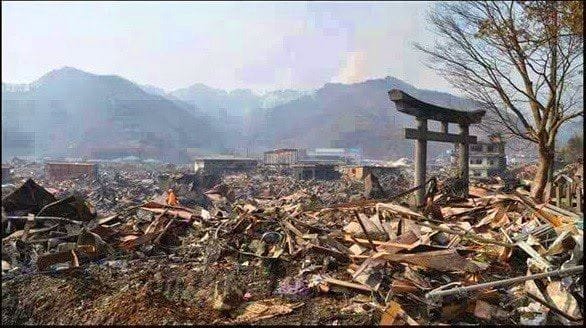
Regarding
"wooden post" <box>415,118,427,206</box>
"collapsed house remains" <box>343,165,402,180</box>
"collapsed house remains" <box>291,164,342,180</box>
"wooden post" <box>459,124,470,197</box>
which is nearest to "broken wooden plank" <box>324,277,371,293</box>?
"wooden post" <box>415,118,427,206</box>

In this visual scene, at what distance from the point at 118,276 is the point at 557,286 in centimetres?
523

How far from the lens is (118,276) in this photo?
6.02 metres

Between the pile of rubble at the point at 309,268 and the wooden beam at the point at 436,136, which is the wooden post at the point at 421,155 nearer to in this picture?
the wooden beam at the point at 436,136

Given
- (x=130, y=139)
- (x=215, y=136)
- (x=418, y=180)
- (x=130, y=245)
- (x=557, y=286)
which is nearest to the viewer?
(x=557, y=286)

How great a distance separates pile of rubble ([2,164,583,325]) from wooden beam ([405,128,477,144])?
7.25ft

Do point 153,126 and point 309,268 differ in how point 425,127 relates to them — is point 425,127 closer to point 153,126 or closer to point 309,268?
point 309,268

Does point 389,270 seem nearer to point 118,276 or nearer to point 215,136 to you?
point 118,276

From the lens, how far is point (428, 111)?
10.5m

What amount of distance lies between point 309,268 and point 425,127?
5922 millimetres

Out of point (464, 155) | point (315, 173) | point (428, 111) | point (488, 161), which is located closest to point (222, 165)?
point (315, 173)

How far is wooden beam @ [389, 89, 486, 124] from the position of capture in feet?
31.4

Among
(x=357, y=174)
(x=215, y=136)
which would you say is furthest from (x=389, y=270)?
(x=215, y=136)

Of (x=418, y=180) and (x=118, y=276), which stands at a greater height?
(x=418, y=180)

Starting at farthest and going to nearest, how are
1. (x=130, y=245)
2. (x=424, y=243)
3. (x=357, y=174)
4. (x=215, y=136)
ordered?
(x=215, y=136) → (x=357, y=174) → (x=130, y=245) → (x=424, y=243)
